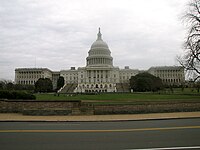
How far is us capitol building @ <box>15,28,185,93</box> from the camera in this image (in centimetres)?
13438

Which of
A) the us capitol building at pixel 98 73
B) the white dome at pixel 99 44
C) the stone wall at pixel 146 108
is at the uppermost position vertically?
the white dome at pixel 99 44

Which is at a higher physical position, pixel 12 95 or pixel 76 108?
pixel 12 95

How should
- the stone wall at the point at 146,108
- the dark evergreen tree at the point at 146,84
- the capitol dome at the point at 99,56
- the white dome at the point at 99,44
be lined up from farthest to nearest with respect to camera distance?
the white dome at the point at 99,44, the capitol dome at the point at 99,56, the dark evergreen tree at the point at 146,84, the stone wall at the point at 146,108

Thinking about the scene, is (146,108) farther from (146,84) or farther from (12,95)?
(146,84)

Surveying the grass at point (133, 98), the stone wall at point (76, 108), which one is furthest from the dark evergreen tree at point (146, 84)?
the stone wall at point (76, 108)

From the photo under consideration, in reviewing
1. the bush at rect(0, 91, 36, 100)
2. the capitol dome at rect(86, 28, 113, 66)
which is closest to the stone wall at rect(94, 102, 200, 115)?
the bush at rect(0, 91, 36, 100)

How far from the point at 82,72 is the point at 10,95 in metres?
125

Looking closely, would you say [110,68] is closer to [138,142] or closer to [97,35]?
[97,35]

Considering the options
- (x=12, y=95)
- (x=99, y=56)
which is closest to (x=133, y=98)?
(x=12, y=95)

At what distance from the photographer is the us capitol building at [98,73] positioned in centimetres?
13438

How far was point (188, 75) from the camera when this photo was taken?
107 feet

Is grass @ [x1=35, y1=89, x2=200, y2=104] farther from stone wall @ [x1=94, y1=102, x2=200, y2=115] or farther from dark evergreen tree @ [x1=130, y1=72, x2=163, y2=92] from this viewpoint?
dark evergreen tree @ [x1=130, y1=72, x2=163, y2=92]

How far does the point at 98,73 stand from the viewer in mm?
139625

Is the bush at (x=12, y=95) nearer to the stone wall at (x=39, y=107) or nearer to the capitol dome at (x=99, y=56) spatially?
the stone wall at (x=39, y=107)
